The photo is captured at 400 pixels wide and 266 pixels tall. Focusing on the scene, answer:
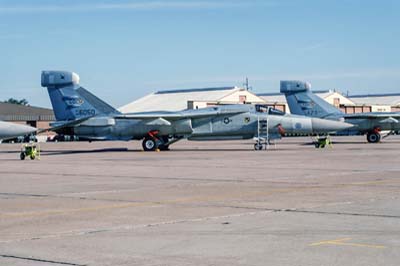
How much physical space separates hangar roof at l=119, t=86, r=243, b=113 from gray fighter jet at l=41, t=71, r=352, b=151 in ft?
144

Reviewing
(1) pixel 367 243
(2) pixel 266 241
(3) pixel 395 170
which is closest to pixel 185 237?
(2) pixel 266 241

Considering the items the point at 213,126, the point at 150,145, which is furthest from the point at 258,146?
the point at 150,145

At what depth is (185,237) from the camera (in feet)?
30.6

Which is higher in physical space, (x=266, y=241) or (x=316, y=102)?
(x=316, y=102)

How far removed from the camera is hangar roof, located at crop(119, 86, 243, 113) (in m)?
85.0

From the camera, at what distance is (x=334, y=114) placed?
50.4m

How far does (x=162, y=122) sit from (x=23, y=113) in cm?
5740

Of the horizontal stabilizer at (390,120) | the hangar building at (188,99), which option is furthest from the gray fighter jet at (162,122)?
the hangar building at (188,99)

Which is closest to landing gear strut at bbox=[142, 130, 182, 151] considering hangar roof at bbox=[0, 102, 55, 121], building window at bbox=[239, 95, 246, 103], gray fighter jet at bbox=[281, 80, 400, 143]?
gray fighter jet at bbox=[281, 80, 400, 143]

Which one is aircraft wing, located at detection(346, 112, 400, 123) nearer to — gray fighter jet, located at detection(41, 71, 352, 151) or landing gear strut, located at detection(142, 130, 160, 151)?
gray fighter jet, located at detection(41, 71, 352, 151)

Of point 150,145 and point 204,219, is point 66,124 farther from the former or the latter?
point 204,219

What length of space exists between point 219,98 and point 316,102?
33.6m

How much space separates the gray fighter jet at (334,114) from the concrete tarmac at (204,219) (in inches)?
1148

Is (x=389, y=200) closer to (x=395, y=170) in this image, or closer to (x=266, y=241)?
(x=266, y=241)
